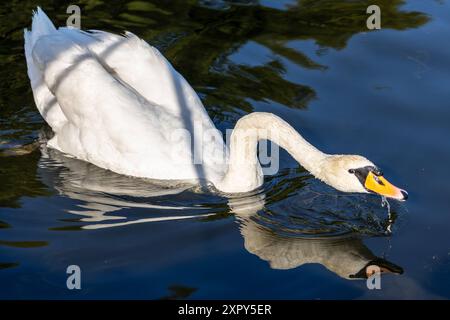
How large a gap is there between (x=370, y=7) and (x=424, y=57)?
2247mm

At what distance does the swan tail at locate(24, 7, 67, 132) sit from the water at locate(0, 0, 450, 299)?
0.31 m

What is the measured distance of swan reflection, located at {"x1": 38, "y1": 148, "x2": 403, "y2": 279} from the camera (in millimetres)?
8562

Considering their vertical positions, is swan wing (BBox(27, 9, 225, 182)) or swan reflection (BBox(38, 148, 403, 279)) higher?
swan wing (BBox(27, 9, 225, 182))

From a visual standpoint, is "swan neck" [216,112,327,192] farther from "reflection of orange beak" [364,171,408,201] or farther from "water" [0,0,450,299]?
"reflection of orange beak" [364,171,408,201]

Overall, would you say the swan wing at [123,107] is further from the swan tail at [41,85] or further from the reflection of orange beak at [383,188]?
the reflection of orange beak at [383,188]

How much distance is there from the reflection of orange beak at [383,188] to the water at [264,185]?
48 centimetres

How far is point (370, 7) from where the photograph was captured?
48.9ft

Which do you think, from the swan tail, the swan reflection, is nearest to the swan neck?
the swan reflection

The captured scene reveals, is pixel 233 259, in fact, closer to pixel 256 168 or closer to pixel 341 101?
pixel 256 168

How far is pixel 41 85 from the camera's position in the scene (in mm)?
11359

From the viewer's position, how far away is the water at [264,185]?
821cm

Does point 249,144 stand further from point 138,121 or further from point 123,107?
point 123,107

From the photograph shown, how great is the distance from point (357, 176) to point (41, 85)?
173 inches
